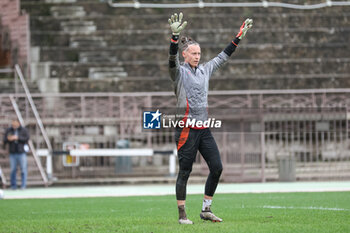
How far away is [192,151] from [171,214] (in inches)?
92.6

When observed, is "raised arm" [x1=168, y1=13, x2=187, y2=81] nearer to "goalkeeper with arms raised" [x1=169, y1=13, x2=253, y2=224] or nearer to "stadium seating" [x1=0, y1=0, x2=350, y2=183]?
"goalkeeper with arms raised" [x1=169, y1=13, x2=253, y2=224]

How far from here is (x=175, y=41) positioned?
8.60m

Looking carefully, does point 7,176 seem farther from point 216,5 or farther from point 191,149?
point 191,149

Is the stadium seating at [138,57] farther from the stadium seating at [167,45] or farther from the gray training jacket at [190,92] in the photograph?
the gray training jacket at [190,92]

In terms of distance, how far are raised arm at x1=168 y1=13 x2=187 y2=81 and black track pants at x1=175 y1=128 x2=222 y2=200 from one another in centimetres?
73

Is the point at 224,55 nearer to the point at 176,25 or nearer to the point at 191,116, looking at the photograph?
the point at 191,116

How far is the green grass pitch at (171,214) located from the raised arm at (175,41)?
1.87m

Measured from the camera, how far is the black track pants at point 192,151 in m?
9.08

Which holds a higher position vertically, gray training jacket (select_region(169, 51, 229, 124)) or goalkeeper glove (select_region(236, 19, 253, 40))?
goalkeeper glove (select_region(236, 19, 253, 40))

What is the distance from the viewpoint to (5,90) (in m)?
24.9

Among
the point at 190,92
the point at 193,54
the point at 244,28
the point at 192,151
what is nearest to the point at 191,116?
the point at 190,92

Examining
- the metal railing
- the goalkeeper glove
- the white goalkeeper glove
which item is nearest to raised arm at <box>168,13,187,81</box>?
the white goalkeeper glove

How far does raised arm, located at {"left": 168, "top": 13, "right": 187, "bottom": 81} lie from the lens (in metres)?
8.51

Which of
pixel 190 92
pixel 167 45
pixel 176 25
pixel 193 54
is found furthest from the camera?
pixel 167 45
